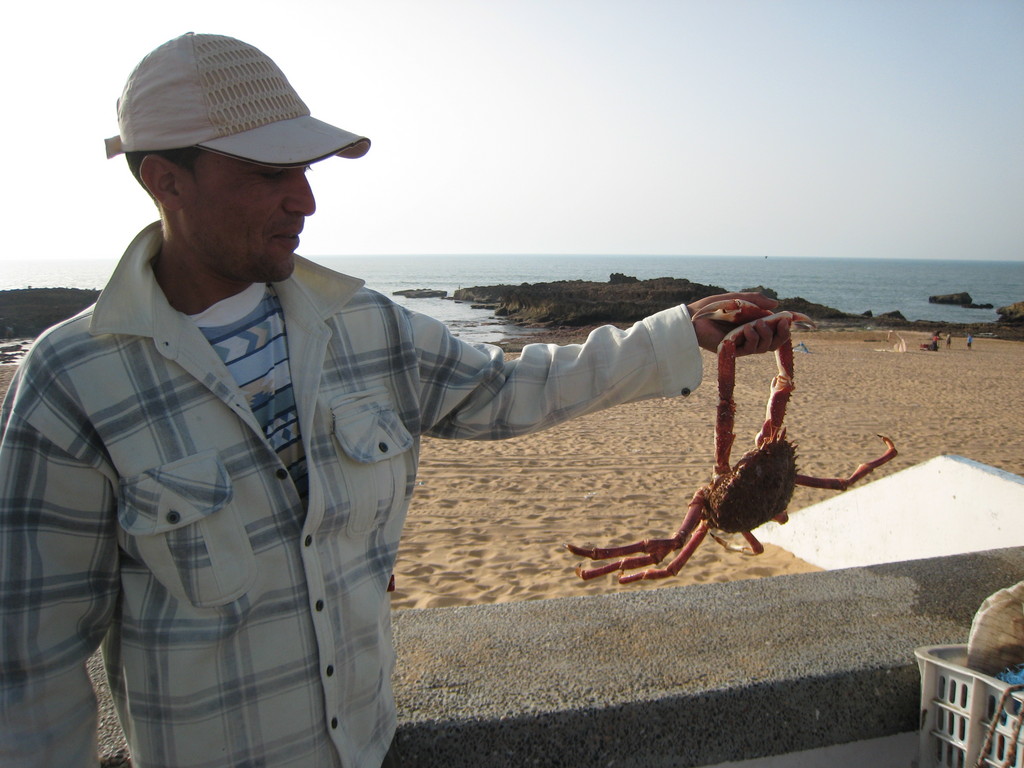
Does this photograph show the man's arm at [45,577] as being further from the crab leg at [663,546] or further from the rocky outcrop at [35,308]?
the rocky outcrop at [35,308]

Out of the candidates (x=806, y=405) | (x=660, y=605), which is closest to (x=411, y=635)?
(x=660, y=605)

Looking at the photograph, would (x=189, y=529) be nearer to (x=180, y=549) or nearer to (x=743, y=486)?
(x=180, y=549)

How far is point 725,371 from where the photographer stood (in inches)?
80.0

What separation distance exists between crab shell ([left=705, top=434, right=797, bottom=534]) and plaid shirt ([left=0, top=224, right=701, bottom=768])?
1257 millimetres

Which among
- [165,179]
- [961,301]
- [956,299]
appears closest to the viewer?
[165,179]

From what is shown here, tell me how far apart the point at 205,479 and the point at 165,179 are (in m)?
0.61

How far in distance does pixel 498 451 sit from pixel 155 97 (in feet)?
30.0

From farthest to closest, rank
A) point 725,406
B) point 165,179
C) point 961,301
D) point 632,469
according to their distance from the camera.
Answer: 1. point 961,301
2. point 632,469
3. point 725,406
4. point 165,179

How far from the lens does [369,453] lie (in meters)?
1.50

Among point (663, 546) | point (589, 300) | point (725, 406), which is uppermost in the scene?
point (725, 406)

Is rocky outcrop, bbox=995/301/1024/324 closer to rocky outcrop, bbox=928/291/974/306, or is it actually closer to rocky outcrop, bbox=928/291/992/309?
rocky outcrop, bbox=928/291/992/309

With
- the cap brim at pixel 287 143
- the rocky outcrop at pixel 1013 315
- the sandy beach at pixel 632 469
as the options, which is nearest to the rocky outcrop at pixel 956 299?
the rocky outcrop at pixel 1013 315

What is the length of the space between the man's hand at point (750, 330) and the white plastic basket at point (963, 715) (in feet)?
3.56

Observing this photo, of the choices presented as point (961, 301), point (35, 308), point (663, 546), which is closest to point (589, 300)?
point (35, 308)
